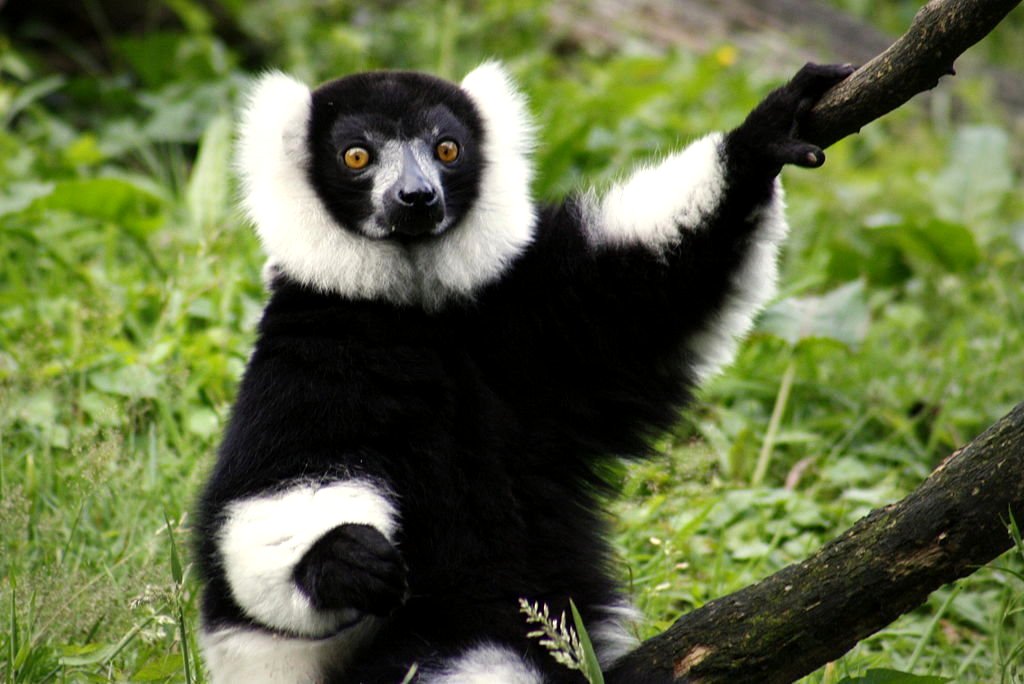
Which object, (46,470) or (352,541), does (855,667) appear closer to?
(352,541)

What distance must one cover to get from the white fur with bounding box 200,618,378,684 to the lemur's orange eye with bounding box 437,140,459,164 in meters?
1.50

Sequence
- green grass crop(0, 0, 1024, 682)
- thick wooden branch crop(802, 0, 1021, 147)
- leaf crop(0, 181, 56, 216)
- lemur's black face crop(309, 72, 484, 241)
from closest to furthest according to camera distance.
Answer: thick wooden branch crop(802, 0, 1021, 147)
lemur's black face crop(309, 72, 484, 241)
green grass crop(0, 0, 1024, 682)
leaf crop(0, 181, 56, 216)

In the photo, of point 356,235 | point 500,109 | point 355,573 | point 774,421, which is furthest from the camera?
point 774,421

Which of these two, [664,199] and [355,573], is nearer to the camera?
[355,573]

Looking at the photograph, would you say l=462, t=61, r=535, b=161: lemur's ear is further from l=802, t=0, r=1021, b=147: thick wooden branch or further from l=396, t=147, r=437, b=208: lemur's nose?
l=802, t=0, r=1021, b=147: thick wooden branch

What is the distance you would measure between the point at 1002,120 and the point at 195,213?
5972 millimetres

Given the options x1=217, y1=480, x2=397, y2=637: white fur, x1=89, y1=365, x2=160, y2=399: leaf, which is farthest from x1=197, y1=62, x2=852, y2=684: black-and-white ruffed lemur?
x1=89, y1=365, x2=160, y2=399: leaf

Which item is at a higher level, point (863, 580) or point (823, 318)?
point (863, 580)

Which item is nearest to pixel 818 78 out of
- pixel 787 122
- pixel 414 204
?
pixel 787 122

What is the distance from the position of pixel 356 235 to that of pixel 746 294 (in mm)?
1230

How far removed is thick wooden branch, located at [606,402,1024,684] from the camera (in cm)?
280

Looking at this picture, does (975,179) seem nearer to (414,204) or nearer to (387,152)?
(387,152)

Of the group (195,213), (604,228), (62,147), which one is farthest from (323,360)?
(62,147)

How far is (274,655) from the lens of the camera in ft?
11.0
